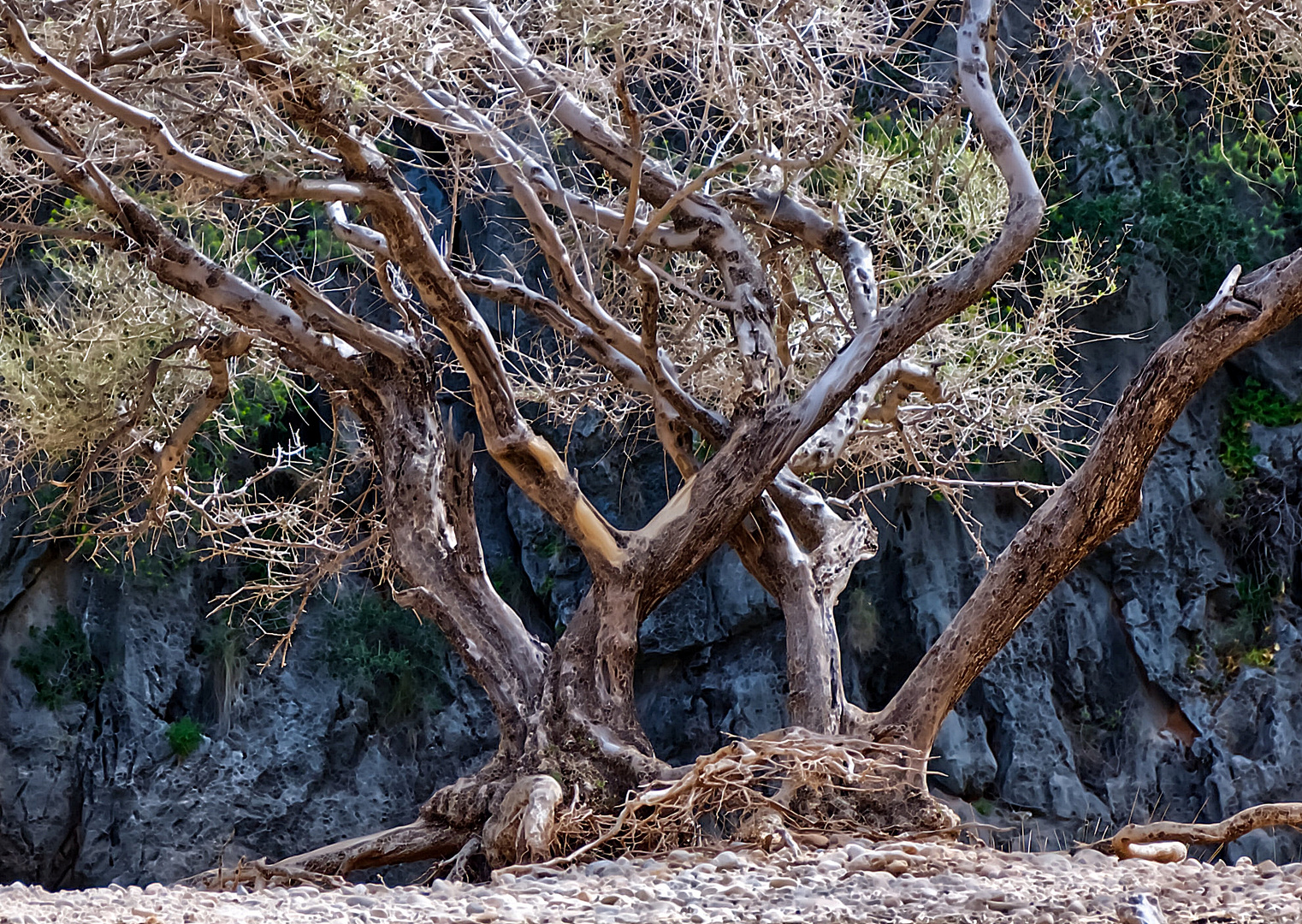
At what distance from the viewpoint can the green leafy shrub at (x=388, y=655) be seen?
33.3 feet

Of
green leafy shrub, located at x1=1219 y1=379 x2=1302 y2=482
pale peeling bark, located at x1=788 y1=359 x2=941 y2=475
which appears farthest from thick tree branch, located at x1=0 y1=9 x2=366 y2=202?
green leafy shrub, located at x1=1219 y1=379 x2=1302 y2=482

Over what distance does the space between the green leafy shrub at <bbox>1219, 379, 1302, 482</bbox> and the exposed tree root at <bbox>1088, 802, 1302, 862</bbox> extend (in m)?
7.41

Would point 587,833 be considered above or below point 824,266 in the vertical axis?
below

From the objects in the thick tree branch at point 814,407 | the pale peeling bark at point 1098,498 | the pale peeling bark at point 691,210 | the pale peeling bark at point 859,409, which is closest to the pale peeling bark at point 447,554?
the thick tree branch at point 814,407

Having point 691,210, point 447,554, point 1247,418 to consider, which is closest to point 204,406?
point 447,554

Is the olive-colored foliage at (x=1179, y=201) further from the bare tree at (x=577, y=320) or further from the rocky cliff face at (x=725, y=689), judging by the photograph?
the bare tree at (x=577, y=320)

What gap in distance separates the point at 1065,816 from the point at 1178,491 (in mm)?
2840

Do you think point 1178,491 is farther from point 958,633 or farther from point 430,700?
point 958,633

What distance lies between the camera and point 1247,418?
393 inches

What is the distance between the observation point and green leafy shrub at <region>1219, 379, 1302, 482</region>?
9930mm

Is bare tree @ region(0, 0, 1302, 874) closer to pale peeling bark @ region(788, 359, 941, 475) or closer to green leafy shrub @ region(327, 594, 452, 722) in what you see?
pale peeling bark @ region(788, 359, 941, 475)

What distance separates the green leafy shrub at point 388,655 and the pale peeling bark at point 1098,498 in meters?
7.08

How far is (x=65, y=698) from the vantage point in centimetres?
971

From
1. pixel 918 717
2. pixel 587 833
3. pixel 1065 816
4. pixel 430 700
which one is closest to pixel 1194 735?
pixel 1065 816
